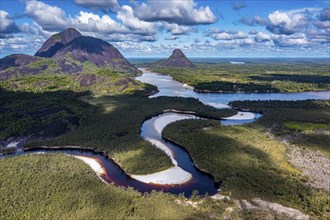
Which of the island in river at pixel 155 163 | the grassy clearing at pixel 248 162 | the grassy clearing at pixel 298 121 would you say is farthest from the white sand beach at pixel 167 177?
the grassy clearing at pixel 298 121

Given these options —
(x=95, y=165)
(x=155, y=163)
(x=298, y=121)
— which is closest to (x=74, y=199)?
(x=95, y=165)

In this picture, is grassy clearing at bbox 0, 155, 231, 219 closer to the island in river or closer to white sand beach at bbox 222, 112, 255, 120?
the island in river

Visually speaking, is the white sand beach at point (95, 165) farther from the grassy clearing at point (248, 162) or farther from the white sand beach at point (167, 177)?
the grassy clearing at point (248, 162)

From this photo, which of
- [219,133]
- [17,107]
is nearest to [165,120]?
[219,133]

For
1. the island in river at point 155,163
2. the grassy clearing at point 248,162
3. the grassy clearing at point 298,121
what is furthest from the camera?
the grassy clearing at point 298,121

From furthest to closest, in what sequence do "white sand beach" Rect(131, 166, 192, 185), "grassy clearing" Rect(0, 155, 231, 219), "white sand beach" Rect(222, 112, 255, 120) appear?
"white sand beach" Rect(222, 112, 255, 120) < "white sand beach" Rect(131, 166, 192, 185) < "grassy clearing" Rect(0, 155, 231, 219)

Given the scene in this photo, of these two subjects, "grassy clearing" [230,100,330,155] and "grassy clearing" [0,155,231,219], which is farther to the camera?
"grassy clearing" [230,100,330,155]

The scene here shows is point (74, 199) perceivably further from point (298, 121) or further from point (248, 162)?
point (298, 121)

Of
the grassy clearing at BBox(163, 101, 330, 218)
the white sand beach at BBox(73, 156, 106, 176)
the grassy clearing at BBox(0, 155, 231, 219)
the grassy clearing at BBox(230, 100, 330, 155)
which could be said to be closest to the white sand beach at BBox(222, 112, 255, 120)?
the grassy clearing at BBox(230, 100, 330, 155)
